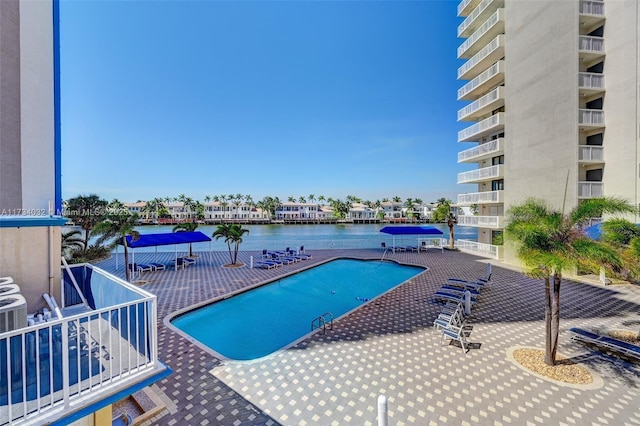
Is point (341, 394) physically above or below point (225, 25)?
below

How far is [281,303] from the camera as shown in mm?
12188

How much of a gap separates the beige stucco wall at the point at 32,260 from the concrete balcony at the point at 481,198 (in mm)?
23582

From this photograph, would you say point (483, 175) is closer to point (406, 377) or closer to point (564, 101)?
point (564, 101)

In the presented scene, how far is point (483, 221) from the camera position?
21.4m

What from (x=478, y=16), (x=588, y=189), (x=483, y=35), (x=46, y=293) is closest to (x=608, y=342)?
(x=588, y=189)

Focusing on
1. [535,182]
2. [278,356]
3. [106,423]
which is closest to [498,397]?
[278,356]

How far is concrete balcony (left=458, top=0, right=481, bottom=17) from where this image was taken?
74.6ft

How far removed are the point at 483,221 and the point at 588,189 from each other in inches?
280

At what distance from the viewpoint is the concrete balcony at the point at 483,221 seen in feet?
65.4

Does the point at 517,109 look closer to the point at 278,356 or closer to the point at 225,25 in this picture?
the point at 278,356

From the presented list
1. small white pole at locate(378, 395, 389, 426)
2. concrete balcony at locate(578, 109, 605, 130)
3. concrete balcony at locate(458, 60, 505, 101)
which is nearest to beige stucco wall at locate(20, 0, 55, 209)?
small white pole at locate(378, 395, 389, 426)

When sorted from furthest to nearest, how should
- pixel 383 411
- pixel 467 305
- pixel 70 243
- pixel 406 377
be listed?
pixel 70 243, pixel 467 305, pixel 406 377, pixel 383 411

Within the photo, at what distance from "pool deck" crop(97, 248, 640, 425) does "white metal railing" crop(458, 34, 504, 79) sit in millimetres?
18726

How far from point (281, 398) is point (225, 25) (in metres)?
27.9
